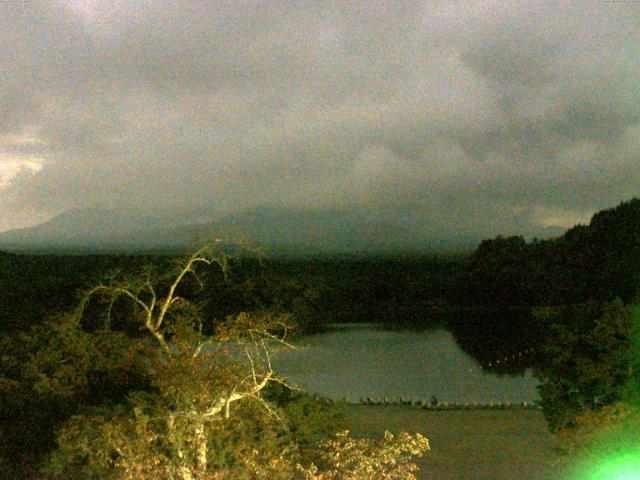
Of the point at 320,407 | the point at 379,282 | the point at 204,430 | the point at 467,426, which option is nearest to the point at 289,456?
the point at 320,407

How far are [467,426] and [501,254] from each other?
34.9 metres

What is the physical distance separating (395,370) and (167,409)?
2054 centimetres

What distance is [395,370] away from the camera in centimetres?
2769

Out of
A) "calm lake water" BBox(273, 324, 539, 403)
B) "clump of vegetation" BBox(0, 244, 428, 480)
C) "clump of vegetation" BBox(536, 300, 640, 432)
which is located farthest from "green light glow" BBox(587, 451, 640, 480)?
"calm lake water" BBox(273, 324, 539, 403)

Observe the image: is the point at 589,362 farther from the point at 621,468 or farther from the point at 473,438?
the point at 621,468

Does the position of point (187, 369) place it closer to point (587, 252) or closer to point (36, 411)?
point (36, 411)

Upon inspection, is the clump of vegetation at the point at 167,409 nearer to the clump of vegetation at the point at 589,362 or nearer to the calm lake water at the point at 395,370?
the clump of vegetation at the point at 589,362

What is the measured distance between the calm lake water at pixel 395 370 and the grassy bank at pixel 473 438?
3.70m

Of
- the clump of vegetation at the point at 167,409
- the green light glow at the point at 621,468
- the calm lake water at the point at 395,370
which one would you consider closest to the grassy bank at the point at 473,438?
the green light glow at the point at 621,468

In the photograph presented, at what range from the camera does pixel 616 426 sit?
338 inches

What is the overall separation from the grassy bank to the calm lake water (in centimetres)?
370

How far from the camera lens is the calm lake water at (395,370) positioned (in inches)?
901

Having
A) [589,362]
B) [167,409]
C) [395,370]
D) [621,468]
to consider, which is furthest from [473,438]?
[395,370]

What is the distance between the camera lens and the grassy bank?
11223 millimetres
